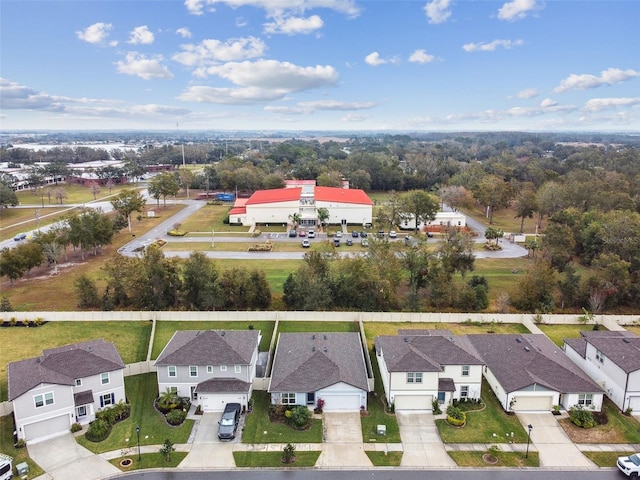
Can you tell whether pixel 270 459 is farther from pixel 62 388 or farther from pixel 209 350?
pixel 62 388

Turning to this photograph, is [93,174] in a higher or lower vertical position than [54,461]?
higher

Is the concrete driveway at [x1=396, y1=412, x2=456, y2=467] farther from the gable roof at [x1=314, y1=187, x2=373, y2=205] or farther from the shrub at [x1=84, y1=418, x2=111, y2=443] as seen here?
the gable roof at [x1=314, y1=187, x2=373, y2=205]

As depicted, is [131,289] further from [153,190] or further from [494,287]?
[153,190]

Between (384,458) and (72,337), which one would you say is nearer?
(384,458)

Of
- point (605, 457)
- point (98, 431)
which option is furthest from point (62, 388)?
point (605, 457)

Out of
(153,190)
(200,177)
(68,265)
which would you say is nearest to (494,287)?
(68,265)
